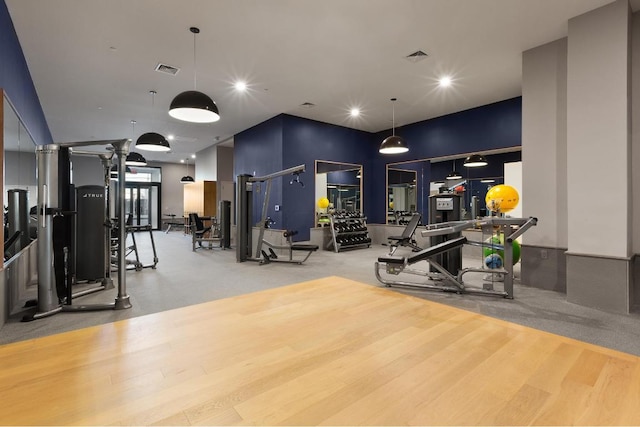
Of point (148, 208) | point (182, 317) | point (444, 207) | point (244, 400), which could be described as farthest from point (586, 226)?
point (148, 208)

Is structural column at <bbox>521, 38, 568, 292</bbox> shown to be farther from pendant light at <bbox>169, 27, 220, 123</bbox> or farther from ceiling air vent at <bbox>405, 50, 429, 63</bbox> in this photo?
pendant light at <bbox>169, 27, 220, 123</bbox>

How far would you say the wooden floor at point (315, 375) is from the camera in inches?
58.3

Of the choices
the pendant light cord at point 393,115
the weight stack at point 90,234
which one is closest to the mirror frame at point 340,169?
the pendant light cord at point 393,115

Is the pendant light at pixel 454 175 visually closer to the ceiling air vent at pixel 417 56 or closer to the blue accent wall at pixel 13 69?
the ceiling air vent at pixel 417 56

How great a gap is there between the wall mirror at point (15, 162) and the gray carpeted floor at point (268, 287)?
1.11 meters

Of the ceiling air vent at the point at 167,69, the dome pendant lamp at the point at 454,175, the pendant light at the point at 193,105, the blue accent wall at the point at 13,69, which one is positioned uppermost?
the ceiling air vent at the point at 167,69

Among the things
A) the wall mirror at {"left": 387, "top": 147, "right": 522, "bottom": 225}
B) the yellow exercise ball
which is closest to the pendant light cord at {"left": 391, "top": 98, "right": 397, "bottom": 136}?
→ the wall mirror at {"left": 387, "top": 147, "right": 522, "bottom": 225}

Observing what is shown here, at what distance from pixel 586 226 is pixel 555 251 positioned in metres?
0.84

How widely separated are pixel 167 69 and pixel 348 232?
5380 mm

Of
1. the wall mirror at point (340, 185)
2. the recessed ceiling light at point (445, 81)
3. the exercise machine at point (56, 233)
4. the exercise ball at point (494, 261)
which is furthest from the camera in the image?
the wall mirror at point (340, 185)

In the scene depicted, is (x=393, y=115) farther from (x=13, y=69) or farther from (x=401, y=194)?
(x=13, y=69)

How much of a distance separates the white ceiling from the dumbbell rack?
2817 millimetres

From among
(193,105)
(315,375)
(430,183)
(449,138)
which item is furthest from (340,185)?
(315,375)

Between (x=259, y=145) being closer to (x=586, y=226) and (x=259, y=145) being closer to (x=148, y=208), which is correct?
(x=586, y=226)
